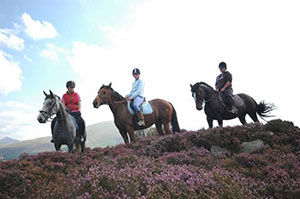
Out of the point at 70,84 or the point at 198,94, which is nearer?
the point at 70,84

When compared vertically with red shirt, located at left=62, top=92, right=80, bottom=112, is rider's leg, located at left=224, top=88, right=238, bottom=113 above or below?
below

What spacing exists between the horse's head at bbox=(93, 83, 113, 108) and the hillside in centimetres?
227

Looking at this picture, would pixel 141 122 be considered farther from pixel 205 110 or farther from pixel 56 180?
pixel 56 180

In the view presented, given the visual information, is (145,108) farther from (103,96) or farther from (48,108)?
(48,108)

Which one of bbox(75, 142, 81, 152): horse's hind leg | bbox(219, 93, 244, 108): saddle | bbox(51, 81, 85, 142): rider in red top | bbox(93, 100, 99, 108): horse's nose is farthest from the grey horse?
bbox(219, 93, 244, 108): saddle

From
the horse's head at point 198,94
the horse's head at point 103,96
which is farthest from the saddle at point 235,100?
the horse's head at point 103,96

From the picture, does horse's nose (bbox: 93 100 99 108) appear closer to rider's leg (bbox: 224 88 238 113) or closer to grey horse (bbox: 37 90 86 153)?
grey horse (bbox: 37 90 86 153)

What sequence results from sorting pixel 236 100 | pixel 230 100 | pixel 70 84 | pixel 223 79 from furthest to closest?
pixel 236 100
pixel 223 79
pixel 230 100
pixel 70 84

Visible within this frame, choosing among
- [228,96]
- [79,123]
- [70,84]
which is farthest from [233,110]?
[70,84]

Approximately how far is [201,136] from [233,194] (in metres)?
4.64

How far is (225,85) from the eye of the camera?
963cm

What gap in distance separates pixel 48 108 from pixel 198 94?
623cm

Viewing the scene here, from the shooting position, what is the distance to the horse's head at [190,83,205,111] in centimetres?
955

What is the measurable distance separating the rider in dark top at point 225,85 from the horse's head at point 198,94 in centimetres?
90
